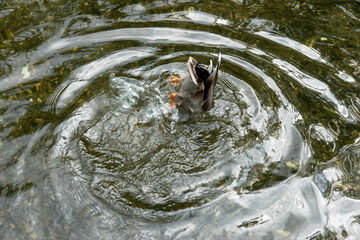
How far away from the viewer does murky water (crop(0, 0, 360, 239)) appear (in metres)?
3.14

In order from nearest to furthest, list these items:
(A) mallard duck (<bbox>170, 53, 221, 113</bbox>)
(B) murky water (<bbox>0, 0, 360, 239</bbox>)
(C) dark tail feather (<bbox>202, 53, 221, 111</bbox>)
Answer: (B) murky water (<bbox>0, 0, 360, 239</bbox>) < (C) dark tail feather (<bbox>202, 53, 221, 111</bbox>) < (A) mallard duck (<bbox>170, 53, 221, 113</bbox>)

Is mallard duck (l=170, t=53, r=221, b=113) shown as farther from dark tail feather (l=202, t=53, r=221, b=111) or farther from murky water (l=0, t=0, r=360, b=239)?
murky water (l=0, t=0, r=360, b=239)

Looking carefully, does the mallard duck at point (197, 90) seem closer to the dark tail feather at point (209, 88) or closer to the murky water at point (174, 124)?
the dark tail feather at point (209, 88)

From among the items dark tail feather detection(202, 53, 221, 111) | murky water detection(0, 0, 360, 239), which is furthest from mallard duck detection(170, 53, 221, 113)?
murky water detection(0, 0, 360, 239)

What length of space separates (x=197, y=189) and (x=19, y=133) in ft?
6.61

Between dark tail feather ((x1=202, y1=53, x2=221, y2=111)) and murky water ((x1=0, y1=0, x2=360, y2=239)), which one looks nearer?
murky water ((x1=0, y1=0, x2=360, y2=239))

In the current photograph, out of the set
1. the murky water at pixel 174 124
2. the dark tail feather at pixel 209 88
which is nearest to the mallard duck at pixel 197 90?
the dark tail feather at pixel 209 88

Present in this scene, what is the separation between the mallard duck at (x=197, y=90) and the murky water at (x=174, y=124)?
0.60 ft

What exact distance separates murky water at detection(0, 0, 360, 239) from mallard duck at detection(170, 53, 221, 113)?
0.60ft

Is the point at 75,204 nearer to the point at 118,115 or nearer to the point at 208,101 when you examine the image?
the point at 118,115

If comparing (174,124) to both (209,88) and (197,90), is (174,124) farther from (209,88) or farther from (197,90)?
(209,88)

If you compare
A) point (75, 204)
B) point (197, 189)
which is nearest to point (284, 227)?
point (197, 189)

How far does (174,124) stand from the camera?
390 cm

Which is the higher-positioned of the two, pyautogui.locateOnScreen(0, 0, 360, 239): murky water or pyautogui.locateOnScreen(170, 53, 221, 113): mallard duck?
pyautogui.locateOnScreen(170, 53, 221, 113): mallard duck
